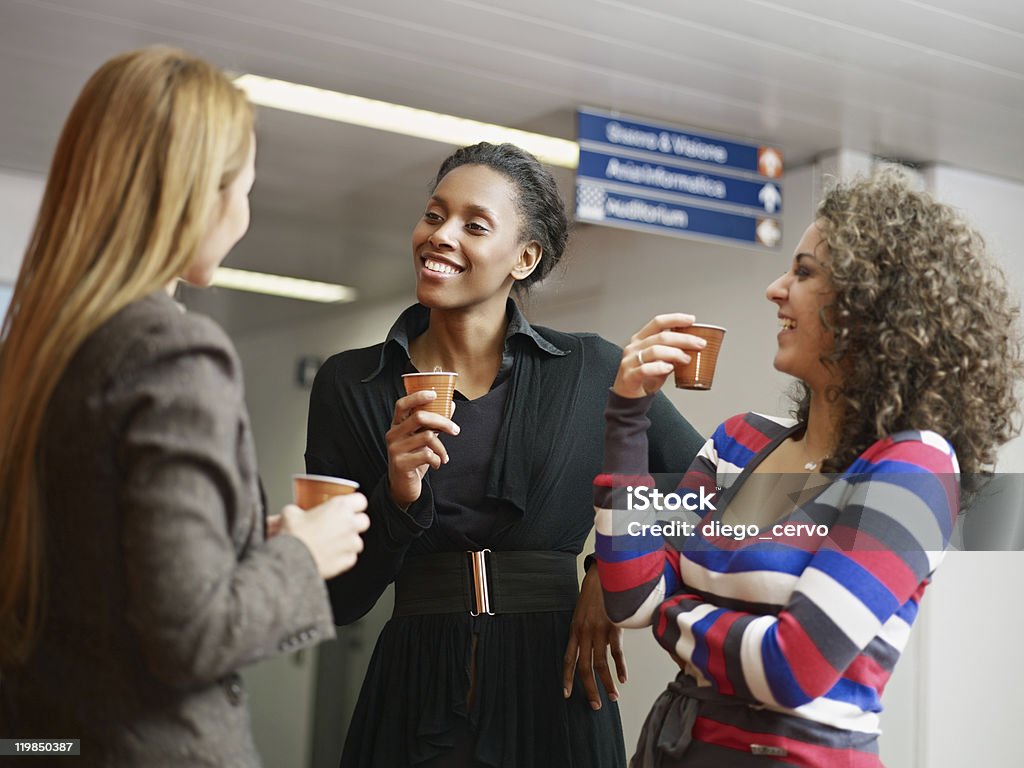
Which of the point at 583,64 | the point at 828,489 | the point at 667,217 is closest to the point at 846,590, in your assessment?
the point at 828,489

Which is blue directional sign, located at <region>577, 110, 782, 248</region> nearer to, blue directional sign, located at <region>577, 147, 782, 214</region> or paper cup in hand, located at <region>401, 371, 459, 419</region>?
blue directional sign, located at <region>577, 147, 782, 214</region>

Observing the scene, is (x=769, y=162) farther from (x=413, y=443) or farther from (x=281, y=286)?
(x=413, y=443)

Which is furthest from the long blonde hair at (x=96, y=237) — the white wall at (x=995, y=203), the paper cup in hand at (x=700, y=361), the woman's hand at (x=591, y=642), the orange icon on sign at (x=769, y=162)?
the white wall at (x=995, y=203)

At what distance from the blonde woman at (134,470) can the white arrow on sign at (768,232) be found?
141 inches

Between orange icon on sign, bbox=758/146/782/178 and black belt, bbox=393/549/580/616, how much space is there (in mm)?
2949

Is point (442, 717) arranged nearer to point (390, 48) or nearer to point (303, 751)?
point (390, 48)

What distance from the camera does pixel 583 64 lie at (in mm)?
Result: 3982

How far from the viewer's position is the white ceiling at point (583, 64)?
142 inches

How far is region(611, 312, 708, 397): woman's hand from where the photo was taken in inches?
67.2

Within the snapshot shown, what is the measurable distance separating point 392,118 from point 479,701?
3.00 meters

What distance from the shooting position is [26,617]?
1.20 meters

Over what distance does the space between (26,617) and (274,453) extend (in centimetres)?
478

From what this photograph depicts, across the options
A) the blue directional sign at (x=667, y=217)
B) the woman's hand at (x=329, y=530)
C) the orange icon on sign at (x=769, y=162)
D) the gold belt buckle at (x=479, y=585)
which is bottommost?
the gold belt buckle at (x=479, y=585)

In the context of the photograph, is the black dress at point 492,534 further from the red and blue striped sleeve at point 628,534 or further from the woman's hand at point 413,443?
the red and blue striped sleeve at point 628,534
